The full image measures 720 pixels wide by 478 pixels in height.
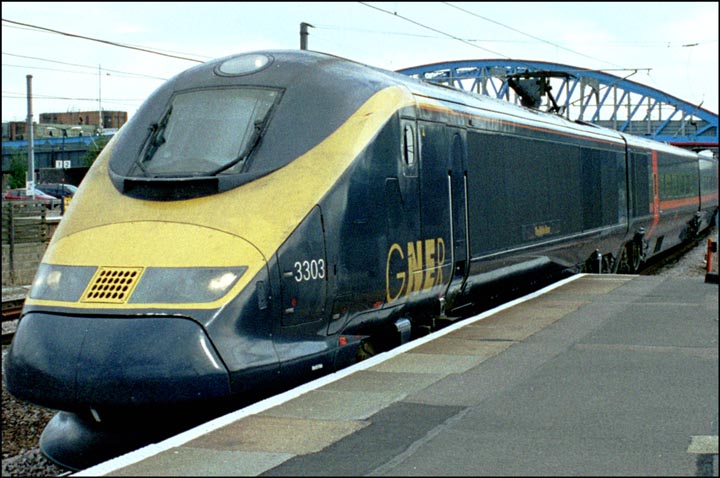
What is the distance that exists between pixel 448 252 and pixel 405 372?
279 cm

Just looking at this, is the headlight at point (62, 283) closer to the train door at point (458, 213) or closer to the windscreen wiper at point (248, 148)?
the windscreen wiper at point (248, 148)

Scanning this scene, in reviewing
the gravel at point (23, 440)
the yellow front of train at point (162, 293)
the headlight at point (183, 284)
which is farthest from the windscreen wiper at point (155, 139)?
the gravel at point (23, 440)

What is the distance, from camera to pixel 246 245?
23.7 feet

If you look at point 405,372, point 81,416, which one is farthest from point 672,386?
point 81,416

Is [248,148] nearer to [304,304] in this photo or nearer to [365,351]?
[304,304]

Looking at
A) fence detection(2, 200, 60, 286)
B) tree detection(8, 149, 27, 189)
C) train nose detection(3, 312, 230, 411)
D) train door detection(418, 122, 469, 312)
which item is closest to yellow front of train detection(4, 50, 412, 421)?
train nose detection(3, 312, 230, 411)

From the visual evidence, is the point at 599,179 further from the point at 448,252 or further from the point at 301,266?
the point at 301,266

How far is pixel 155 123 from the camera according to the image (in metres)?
8.62

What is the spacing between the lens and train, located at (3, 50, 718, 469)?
6754 millimetres

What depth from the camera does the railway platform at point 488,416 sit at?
5.34 m

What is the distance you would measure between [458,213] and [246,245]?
424cm

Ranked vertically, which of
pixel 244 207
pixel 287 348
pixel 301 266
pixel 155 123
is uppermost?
pixel 155 123

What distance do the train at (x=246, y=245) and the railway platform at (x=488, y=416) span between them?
20.5 inches

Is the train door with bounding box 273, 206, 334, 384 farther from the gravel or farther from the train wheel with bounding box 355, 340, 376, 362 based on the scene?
the gravel
